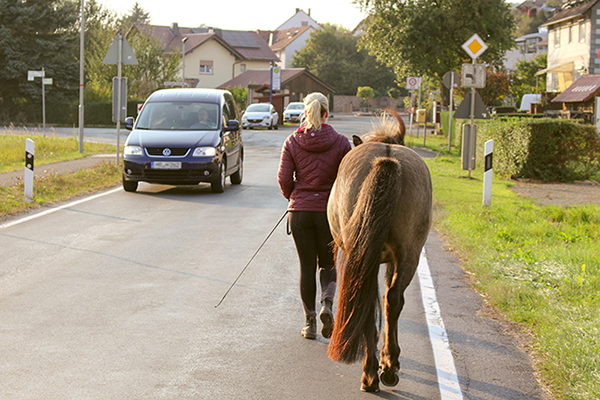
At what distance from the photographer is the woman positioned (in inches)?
219

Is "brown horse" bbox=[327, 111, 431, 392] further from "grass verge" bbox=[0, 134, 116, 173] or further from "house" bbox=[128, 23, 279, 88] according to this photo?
"house" bbox=[128, 23, 279, 88]

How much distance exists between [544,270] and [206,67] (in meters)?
83.2

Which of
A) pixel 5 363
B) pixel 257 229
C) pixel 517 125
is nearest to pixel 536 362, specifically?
pixel 5 363

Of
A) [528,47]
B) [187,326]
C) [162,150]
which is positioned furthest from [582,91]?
[528,47]

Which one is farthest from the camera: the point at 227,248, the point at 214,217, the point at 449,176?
the point at 449,176

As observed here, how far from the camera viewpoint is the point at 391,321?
15.0 ft

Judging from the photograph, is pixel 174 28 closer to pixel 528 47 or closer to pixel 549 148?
pixel 528 47

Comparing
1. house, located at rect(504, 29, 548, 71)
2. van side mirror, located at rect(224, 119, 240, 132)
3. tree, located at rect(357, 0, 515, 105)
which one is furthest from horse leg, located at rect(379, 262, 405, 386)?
house, located at rect(504, 29, 548, 71)

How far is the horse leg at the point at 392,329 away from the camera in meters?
4.53

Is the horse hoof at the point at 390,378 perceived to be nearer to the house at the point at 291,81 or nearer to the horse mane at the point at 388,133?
→ the horse mane at the point at 388,133

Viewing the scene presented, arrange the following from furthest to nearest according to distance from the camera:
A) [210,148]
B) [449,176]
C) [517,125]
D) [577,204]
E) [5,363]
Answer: [449,176] → [517,125] → [210,148] → [577,204] → [5,363]

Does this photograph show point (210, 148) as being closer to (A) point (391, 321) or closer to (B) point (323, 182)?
(B) point (323, 182)

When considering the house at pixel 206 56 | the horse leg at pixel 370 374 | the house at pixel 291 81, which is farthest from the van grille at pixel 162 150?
the house at pixel 206 56

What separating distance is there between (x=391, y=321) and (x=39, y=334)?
2723mm
